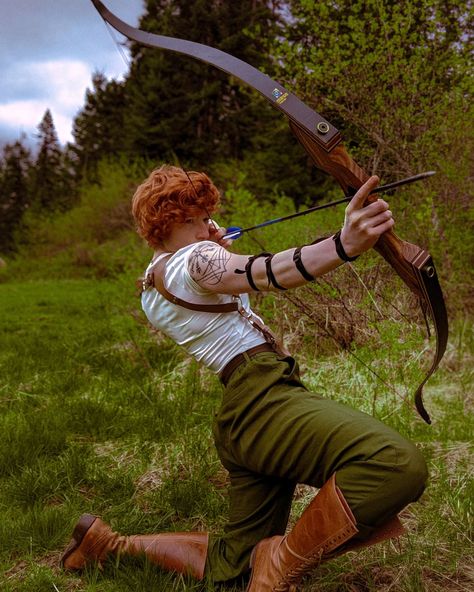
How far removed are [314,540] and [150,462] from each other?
1.71m

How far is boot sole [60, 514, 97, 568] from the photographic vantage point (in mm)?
2572

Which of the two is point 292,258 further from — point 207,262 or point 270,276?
point 207,262

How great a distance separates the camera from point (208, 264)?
215 centimetres

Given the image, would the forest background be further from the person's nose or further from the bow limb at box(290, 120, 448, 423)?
the person's nose

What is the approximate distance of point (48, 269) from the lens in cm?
2262

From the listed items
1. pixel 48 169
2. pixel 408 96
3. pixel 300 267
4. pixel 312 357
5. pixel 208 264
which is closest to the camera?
pixel 300 267

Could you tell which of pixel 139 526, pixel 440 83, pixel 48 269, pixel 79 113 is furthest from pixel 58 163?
pixel 139 526

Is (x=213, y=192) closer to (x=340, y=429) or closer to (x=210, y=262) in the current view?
(x=210, y=262)

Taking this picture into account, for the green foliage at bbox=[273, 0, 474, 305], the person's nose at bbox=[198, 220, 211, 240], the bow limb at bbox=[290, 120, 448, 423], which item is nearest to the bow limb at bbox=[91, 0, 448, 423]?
the bow limb at bbox=[290, 120, 448, 423]

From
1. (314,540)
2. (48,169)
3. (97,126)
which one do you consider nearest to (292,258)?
(314,540)

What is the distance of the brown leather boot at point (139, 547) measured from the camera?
2512 millimetres

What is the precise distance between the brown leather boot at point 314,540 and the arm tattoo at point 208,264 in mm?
741

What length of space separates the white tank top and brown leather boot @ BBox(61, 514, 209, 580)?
0.71 metres

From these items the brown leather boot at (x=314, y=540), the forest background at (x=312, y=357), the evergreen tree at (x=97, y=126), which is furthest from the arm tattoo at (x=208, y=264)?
the evergreen tree at (x=97, y=126)
